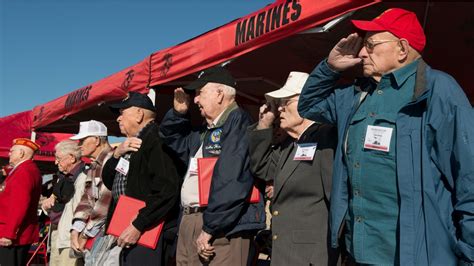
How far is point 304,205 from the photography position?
8.47 feet

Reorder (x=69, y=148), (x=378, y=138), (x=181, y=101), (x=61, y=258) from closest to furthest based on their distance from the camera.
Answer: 1. (x=378, y=138)
2. (x=181, y=101)
3. (x=61, y=258)
4. (x=69, y=148)

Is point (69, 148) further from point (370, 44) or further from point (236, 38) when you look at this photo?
point (370, 44)

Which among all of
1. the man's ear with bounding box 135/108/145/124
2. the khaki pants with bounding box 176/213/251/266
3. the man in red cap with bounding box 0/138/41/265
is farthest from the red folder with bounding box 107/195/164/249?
the man in red cap with bounding box 0/138/41/265

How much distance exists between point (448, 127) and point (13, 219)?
15.0ft

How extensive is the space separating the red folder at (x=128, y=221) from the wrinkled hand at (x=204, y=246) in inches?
19.7

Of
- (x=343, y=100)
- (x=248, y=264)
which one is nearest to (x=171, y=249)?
(x=248, y=264)

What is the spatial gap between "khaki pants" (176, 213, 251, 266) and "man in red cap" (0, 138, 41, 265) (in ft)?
8.62

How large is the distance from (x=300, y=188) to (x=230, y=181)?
1.68 ft

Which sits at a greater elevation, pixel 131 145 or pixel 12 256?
pixel 131 145

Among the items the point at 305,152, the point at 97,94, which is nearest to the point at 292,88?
the point at 305,152

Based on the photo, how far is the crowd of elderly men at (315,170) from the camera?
189 cm

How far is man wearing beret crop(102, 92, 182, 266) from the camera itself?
3.38 meters

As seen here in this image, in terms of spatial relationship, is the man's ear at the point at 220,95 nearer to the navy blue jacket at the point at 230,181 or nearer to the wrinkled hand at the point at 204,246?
the navy blue jacket at the point at 230,181

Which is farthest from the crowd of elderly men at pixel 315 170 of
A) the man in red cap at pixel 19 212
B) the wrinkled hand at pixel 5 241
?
the wrinkled hand at pixel 5 241
